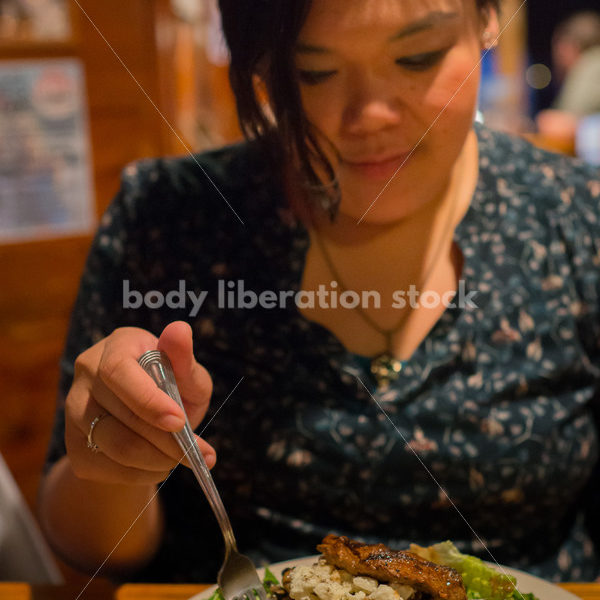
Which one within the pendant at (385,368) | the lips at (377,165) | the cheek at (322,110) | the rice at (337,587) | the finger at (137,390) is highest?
the cheek at (322,110)

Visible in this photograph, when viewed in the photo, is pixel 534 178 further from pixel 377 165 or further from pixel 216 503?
pixel 216 503

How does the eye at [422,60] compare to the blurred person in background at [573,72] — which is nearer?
the eye at [422,60]

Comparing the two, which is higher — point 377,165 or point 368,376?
point 377,165

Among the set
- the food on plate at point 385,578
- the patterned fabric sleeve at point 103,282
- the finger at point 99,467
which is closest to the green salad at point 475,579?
the food on plate at point 385,578

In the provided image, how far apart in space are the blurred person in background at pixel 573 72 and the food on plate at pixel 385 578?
1.39ft

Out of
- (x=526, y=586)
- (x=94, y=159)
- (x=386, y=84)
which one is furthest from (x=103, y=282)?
(x=526, y=586)

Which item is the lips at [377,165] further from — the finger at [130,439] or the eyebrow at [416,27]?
the finger at [130,439]

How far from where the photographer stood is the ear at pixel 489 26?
0.46 metres

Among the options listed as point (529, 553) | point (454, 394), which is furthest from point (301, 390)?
point (529, 553)

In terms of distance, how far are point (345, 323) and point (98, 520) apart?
10.8 inches

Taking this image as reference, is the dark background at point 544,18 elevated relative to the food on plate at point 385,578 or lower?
elevated

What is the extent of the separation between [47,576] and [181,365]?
51cm

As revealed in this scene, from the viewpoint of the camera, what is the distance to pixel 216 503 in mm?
515

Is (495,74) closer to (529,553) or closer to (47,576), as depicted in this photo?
(529,553)
